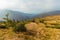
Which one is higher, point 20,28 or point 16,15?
point 16,15

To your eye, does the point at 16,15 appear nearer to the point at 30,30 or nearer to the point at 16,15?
the point at 16,15

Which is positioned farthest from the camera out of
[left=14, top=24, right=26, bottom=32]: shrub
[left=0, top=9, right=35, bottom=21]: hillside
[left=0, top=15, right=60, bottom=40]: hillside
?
[left=0, top=9, right=35, bottom=21]: hillside

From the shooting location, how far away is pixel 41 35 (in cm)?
545

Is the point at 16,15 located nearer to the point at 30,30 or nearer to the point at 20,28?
the point at 20,28

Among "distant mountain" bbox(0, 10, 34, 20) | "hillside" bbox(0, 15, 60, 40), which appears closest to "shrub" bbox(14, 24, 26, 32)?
"hillside" bbox(0, 15, 60, 40)

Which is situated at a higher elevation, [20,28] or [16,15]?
[16,15]

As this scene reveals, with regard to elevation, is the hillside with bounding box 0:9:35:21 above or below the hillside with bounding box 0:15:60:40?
above

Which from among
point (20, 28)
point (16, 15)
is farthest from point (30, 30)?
point (16, 15)

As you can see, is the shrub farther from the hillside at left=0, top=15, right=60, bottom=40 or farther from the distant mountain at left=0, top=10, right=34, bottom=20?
the distant mountain at left=0, top=10, right=34, bottom=20

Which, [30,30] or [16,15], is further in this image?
[16,15]

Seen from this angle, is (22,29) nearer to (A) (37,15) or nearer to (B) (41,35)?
(B) (41,35)

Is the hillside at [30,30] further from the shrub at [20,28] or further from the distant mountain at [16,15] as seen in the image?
the distant mountain at [16,15]

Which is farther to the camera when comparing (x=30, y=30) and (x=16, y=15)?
(x=16, y=15)

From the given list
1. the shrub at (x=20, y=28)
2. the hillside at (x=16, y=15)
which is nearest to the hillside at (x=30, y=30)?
the shrub at (x=20, y=28)
